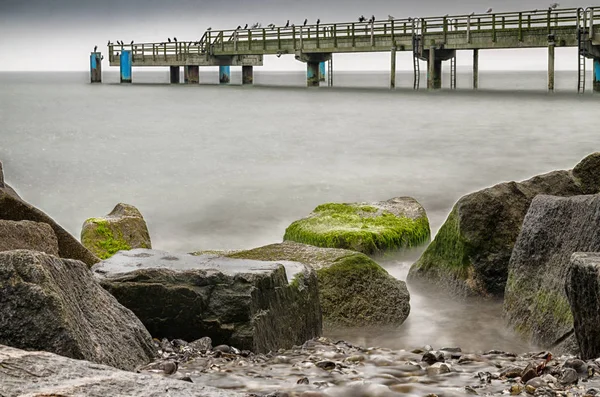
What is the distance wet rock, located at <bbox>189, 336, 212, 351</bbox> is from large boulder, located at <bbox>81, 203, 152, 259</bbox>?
3.50m

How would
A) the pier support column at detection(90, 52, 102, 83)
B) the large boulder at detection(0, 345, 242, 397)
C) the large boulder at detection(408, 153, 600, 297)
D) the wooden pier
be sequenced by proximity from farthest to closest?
1. the pier support column at detection(90, 52, 102, 83)
2. the wooden pier
3. the large boulder at detection(408, 153, 600, 297)
4. the large boulder at detection(0, 345, 242, 397)

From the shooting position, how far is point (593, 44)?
31.5 meters

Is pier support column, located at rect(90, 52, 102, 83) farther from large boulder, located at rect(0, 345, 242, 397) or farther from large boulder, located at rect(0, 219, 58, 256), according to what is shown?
large boulder, located at rect(0, 345, 242, 397)

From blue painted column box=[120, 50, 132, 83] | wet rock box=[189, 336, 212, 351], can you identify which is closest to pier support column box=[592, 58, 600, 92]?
blue painted column box=[120, 50, 132, 83]

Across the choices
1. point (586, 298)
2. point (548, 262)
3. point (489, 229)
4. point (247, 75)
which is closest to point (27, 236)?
point (586, 298)

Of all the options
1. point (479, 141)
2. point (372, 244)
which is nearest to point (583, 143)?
point (479, 141)

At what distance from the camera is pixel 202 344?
4.05 m

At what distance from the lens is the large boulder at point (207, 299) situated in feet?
13.6

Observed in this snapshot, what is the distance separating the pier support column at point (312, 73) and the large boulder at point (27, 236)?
41.1 metres

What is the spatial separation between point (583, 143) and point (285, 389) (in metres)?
21.3

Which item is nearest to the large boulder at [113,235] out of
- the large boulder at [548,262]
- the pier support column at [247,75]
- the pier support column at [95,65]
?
the large boulder at [548,262]

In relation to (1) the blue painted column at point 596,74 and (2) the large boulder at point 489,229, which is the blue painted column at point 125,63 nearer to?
(1) the blue painted column at point 596,74

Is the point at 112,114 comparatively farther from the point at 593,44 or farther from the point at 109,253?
the point at 109,253

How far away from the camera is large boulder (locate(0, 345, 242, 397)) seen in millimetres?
2139
